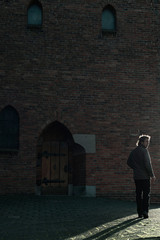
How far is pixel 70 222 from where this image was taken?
6.85m

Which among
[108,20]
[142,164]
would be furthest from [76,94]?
[142,164]

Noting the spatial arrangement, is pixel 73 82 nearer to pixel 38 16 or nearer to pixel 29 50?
pixel 29 50

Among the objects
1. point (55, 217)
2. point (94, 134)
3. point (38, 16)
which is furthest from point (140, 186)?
point (38, 16)

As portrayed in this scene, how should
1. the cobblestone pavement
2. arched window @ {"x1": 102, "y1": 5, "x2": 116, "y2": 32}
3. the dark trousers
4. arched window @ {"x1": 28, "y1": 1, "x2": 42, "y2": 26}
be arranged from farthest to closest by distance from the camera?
arched window @ {"x1": 102, "y1": 5, "x2": 116, "y2": 32} < arched window @ {"x1": 28, "y1": 1, "x2": 42, "y2": 26} < the dark trousers < the cobblestone pavement

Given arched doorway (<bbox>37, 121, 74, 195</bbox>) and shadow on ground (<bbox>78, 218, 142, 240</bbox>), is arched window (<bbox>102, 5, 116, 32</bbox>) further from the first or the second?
shadow on ground (<bbox>78, 218, 142, 240</bbox>)

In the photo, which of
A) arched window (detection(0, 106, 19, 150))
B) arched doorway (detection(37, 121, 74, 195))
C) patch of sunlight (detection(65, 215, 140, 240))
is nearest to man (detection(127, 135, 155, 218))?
patch of sunlight (detection(65, 215, 140, 240))

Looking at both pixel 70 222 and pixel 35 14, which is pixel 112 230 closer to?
pixel 70 222

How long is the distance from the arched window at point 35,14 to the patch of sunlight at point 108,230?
7.85 metres

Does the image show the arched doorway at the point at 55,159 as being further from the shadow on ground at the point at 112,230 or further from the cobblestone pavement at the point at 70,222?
the shadow on ground at the point at 112,230

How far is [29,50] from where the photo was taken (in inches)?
487

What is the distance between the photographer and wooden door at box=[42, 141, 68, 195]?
12.4 metres

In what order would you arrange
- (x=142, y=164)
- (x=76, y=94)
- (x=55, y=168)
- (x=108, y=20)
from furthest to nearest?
(x=108, y=20) → (x=55, y=168) → (x=76, y=94) → (x=142, y=164)

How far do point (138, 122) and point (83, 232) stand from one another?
7.24 m

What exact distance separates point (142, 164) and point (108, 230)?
2150 millimetres
